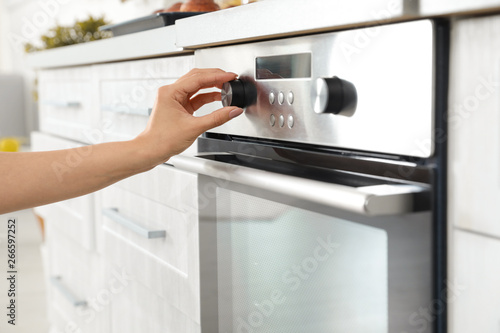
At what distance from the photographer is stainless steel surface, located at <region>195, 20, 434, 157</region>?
616 mm

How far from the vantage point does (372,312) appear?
2.19 ft

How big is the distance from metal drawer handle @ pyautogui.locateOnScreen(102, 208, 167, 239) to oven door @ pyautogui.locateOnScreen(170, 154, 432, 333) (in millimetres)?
166

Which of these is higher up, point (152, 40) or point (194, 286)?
point (152, 40)

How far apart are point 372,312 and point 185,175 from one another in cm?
51

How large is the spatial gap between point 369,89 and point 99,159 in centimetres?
38

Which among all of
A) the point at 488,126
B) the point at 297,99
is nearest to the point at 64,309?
the point at 297,99

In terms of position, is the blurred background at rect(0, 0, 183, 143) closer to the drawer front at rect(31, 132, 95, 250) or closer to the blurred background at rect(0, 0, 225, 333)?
the blurred background at rect(0, 0, 225, 333)

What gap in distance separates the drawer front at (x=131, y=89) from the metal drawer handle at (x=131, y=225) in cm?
17

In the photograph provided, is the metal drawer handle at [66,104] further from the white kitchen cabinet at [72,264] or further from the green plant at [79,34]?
the green plant at [79,34]

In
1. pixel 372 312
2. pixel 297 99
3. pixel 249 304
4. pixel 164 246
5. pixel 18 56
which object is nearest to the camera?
pixel 372 312

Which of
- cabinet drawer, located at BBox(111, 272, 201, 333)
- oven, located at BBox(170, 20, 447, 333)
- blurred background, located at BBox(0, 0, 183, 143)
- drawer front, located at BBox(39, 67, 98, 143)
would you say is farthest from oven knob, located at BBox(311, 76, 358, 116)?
blurred background, located at BBox(0, 0, 183, 143)

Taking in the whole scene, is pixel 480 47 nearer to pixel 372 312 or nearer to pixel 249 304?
pixel 372 312

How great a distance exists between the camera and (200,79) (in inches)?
34.9

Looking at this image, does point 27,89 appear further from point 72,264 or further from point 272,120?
point 272,120
